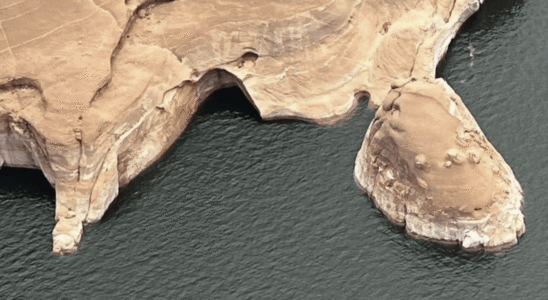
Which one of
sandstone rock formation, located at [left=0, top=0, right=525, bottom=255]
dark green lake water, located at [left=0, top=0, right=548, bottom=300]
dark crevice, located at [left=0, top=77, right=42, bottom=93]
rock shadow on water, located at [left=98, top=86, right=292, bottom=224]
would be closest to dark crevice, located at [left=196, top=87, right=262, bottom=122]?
rock shadow on water, located at [left=98, top=86, right=292, bottom=224]

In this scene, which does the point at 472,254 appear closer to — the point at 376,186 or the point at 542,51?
the point at 376,186

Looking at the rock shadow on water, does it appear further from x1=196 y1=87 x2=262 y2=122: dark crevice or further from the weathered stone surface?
the weathered stone surface

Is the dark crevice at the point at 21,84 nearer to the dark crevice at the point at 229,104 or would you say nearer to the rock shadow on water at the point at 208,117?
the rock shadow on water at the point at 208,117

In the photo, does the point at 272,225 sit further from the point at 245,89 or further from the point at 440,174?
the point at 245,89

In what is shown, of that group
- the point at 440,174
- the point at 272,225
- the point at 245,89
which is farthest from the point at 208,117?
the point at 440,174

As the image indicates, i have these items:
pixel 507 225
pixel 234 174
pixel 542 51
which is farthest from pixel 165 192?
pixel 542 51

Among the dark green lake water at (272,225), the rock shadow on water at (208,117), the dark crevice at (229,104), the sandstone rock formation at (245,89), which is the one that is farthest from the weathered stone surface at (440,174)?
the dark crevice at (229,104)

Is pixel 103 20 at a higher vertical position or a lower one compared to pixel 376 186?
higher
